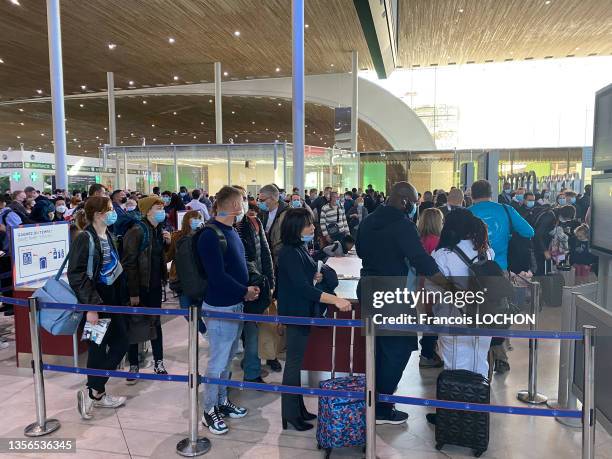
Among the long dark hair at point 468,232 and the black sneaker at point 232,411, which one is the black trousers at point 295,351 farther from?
the long dark hair at point 468,232

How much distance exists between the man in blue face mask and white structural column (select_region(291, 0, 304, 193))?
874cm

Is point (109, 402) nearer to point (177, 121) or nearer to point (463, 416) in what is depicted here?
point (463, 416)

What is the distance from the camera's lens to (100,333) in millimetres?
3461

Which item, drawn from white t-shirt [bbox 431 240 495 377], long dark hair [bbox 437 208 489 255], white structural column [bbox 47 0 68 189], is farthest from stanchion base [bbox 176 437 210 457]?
white structural column [bbox 47 0 68 189]

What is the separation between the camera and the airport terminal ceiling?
14.7 meters

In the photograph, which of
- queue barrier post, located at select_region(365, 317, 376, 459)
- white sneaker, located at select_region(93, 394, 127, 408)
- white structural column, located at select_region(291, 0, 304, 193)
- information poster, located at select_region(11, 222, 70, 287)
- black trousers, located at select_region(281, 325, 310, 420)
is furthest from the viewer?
white structural column, located at select_region(291, 0, 304, 193)

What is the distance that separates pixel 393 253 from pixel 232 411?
5.81ft

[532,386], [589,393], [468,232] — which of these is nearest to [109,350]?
[468,232]

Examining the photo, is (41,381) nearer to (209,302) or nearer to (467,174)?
(209,302)

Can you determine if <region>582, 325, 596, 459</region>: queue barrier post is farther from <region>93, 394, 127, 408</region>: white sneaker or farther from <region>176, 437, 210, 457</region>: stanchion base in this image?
<region>93, 394, 127, 408</region>: white sneaker

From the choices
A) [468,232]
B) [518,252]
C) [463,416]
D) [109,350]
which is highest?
[468,232]

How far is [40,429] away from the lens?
11.1ft

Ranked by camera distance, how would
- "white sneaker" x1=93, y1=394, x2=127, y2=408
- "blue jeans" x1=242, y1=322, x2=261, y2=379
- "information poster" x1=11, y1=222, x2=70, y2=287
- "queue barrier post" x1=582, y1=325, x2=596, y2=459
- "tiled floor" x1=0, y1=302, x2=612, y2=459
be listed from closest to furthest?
"queue barrier post" x1=582, y1=325, x2=596, y2=459, "tiled floor" x1=0, y1=302, x2=612, y2=459, "white sneaker" x1=93, y1=394, x2=127, y2=408, "blue jeans" x1=242, y1=322, x2=261, y2=379, "information poster" x1=11, y1=222, x2=70, y2=287

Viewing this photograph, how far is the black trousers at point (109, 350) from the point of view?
362 cm
